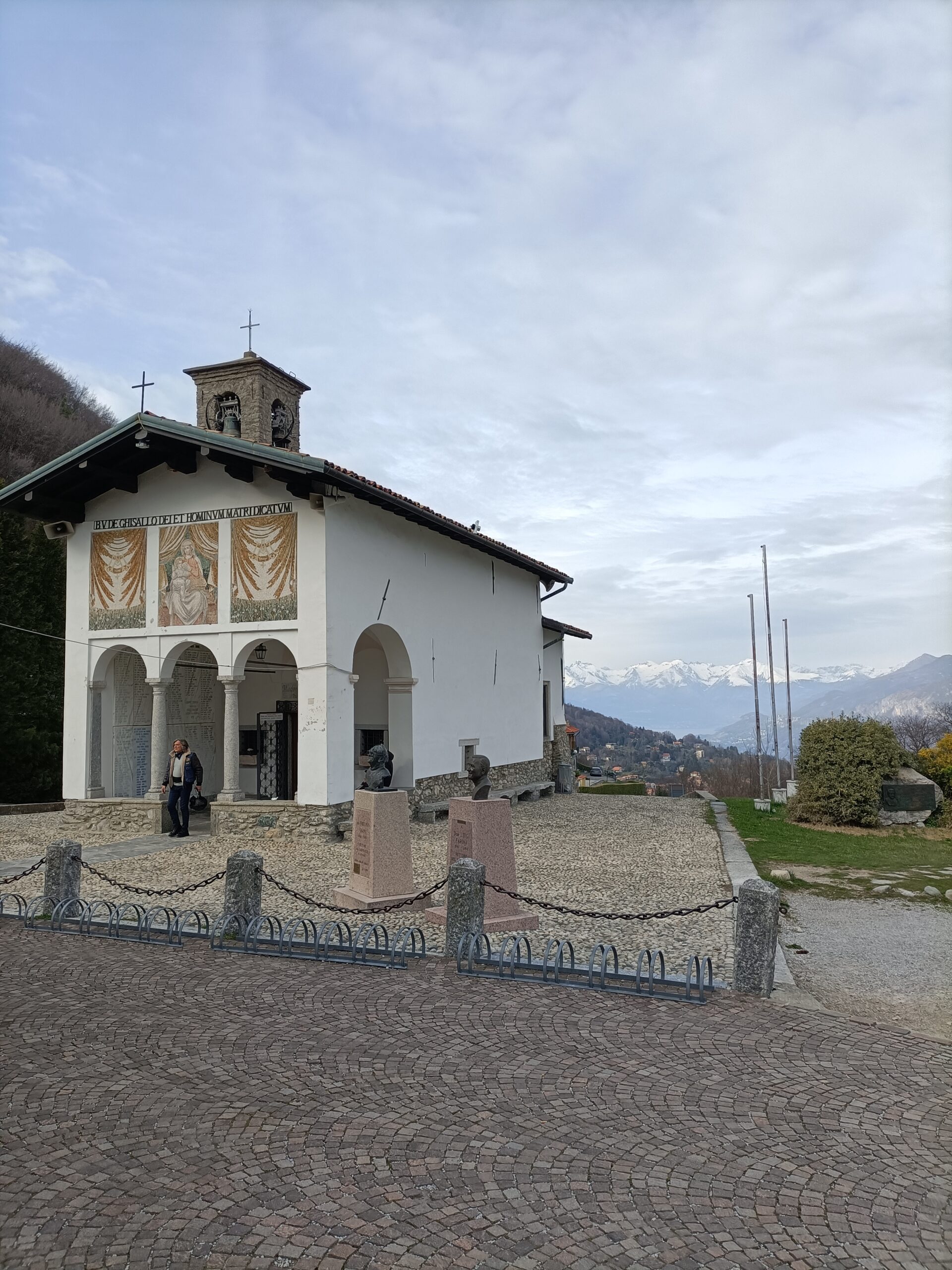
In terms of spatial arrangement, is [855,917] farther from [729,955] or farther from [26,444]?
[26,444]

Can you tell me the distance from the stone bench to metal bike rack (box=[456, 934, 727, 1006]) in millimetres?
8464

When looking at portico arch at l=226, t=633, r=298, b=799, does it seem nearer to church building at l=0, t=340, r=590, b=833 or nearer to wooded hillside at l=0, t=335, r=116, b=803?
church building at l=0, t=340, r=590, b=833

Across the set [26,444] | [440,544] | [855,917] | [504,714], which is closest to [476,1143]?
[855,917]

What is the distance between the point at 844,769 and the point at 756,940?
1017cm

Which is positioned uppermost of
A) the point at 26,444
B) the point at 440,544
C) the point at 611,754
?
the point at 26,444

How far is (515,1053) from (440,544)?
1358cm

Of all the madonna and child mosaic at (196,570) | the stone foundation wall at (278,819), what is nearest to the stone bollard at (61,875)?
the stone foundation wall at (278,819)

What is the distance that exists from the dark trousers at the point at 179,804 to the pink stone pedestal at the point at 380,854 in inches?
235

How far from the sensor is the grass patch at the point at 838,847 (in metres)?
11.6

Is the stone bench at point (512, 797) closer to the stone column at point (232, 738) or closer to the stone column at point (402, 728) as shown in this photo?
the stone column at point (402, 728)

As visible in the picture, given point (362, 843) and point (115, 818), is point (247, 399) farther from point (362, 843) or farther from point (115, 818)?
point (362, 843)

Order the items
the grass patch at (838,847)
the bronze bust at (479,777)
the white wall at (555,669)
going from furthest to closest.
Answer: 1. the white wall at (555,669)
2. the grass patch at (838,847)
3. the bronze bust at (479,777)

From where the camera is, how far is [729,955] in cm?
703

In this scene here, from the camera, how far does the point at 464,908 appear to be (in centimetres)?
670
